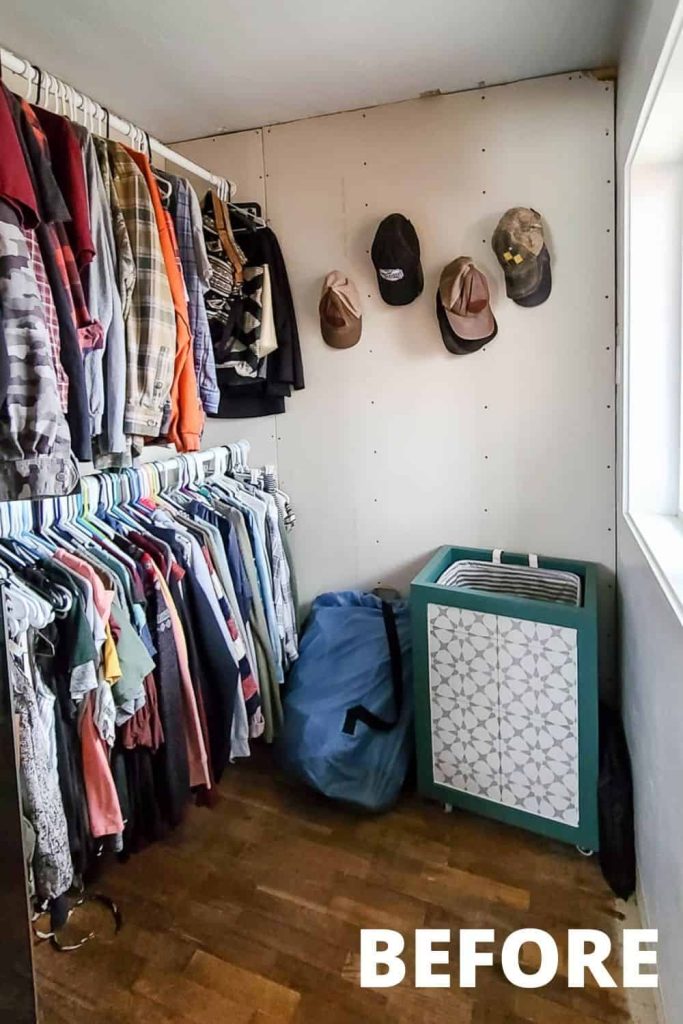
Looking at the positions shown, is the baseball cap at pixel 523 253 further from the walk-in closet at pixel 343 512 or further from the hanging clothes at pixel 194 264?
the hanging clothes at pixel 194 264

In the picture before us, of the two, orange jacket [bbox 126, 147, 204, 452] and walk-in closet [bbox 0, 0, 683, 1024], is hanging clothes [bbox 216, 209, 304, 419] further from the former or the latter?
orange jacket [bbox 126, 147, 204, 452]

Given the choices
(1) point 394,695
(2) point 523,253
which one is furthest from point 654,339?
(1) point 394,695

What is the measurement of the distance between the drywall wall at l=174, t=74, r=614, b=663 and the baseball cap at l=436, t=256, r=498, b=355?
7 centimetres

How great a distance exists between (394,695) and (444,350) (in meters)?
1.20

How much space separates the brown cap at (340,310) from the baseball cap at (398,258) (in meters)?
0.12

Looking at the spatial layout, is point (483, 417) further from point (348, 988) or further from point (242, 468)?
point (348, 988)

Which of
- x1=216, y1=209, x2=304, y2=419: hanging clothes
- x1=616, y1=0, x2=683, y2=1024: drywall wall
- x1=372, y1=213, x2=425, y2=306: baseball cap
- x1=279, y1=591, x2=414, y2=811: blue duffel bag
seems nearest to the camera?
x1=616, y1=0, x2=683, y2=1024: drywall wall

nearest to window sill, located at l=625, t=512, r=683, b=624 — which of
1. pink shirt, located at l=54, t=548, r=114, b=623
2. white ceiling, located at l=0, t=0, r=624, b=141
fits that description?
pink shirt, located at l=54, t=548, r=114, b=623

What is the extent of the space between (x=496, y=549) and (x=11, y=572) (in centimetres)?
151

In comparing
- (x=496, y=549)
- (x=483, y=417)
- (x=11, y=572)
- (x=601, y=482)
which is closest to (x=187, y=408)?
(x=11, y=572)

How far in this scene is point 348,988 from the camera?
135 centimetres

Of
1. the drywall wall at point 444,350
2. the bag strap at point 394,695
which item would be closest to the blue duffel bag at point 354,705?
the bag strap at point 394,695

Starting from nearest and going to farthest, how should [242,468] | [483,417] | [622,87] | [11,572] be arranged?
1. [11,572]
2. [622,87]
3. [483,417]
4. [242,468]

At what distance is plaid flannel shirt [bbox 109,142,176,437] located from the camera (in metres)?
1.44
